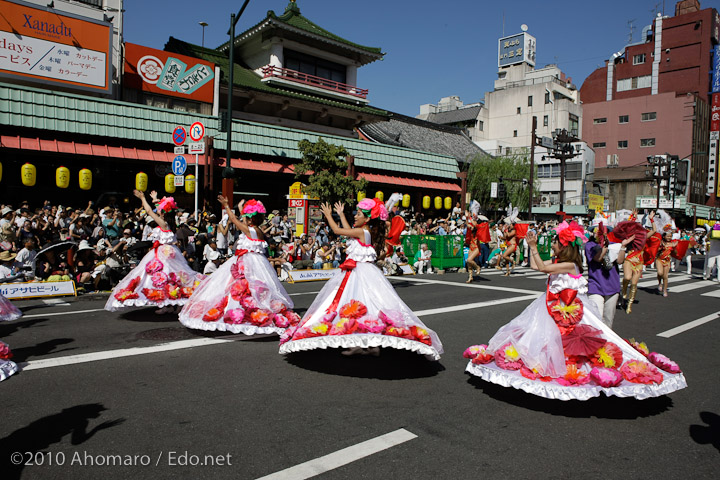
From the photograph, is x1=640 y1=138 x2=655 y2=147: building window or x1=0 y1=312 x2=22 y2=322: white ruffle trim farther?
x1=640 y1=138 x2=655 y2=147: building window

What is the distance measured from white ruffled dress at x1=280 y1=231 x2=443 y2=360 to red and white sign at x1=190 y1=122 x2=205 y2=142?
34.9 ft

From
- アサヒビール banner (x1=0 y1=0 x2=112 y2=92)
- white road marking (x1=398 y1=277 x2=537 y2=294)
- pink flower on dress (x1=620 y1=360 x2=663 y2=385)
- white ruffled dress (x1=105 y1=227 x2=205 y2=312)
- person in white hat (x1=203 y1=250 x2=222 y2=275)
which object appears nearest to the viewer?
pink flower on dress (x1=620 y1=360 x2=663 y2=385)

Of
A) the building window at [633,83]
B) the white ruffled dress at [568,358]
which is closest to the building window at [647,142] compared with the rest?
the building window at [633,83]

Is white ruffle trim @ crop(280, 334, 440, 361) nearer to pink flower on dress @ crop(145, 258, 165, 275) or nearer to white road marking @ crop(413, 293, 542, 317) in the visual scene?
pink flower on dress @ crop(145, 258, 165, 275)

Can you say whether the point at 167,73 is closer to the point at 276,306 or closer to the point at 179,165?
the point at 179,165

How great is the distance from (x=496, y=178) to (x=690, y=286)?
25.1 meters

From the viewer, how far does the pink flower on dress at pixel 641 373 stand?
14.6 feet

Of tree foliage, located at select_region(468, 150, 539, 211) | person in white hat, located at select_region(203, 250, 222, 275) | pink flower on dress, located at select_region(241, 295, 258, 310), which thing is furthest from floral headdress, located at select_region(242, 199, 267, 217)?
tree foliage, located at select_region(468, 150, 539, 211)

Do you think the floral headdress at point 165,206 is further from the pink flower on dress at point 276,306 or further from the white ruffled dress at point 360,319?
the white ruffled dress at point 360,319

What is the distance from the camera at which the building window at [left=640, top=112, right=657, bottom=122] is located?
2240 inches

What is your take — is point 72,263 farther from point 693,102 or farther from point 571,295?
point 693,102

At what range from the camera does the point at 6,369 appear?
5.00 m

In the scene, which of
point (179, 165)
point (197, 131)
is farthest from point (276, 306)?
point (179, 165)

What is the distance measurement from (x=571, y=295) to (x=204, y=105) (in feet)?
68.4
